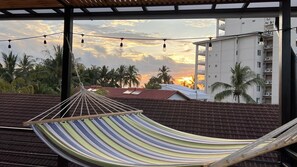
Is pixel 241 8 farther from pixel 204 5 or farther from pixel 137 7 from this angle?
pixel 137 7

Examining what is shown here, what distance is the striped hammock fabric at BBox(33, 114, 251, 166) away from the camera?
1993 millimetres

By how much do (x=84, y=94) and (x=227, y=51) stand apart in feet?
91.8

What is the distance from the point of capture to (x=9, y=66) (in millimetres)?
19312

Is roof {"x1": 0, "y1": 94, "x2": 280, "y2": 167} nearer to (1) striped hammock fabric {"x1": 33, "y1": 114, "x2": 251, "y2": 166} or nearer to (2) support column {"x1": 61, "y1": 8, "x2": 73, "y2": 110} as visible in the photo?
(2) support column {"x1": 61, "y1": 8, "x2": 73, "y2": 110}

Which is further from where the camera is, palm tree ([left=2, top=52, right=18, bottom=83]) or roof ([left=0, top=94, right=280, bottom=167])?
palm tree ([left=2, top=52, right=18, bottom=83])

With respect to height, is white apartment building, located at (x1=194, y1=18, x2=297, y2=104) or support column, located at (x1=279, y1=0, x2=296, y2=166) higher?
white apartment building, located at (x1=194, y1=18, x2=297, y2=104)

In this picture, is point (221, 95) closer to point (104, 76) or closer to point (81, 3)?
point (104, 76)

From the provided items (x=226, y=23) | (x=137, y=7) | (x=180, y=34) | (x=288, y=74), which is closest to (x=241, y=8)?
(x=288, y=74)

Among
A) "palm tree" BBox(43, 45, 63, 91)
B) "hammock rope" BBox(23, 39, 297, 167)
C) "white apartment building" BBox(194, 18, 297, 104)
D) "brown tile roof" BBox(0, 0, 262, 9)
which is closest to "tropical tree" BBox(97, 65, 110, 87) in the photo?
"white apartment building" BBox(194, 18, 297, 104)

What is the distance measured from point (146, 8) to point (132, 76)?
28.3 m

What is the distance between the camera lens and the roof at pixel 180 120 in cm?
372

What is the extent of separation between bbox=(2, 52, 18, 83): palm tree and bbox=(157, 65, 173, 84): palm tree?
1733cm

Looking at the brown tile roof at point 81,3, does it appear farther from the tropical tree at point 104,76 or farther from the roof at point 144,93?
the tropical tree at point 104,76

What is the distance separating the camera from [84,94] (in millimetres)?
3033
